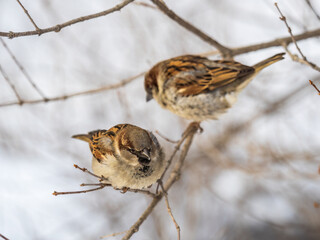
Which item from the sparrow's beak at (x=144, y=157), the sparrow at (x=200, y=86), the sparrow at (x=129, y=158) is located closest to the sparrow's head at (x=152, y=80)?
the sparrow at (x=200, y=86)

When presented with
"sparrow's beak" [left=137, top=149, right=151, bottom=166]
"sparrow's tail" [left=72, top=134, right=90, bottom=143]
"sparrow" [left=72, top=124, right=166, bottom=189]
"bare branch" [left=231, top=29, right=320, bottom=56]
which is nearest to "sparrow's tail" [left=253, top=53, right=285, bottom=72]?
"bare branch" [left=231, top=29, right=320, bottom=56]

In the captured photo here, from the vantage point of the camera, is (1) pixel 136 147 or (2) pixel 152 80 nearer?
(1) pixel 136 147

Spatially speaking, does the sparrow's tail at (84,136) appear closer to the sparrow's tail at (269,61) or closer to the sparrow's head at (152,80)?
the sparrow's head at (152,80)

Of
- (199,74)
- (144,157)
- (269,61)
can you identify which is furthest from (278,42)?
(144,157)

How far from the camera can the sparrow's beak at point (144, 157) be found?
3.11 metres

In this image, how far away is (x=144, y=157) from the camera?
10.4 ft

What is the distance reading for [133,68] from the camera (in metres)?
6.16

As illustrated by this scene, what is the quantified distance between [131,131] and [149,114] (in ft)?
9.34

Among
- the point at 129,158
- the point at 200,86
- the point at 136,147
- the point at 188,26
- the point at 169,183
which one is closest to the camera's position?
the point at 136,147

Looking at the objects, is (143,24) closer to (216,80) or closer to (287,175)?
(216,80)

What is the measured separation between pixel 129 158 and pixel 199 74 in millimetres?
1749

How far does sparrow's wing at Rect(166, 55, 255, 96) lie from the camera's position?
4449mm

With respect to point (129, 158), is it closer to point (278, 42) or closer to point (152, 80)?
point (152, 80)

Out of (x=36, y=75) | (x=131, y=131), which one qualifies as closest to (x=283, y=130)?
(x=131, y=131)
